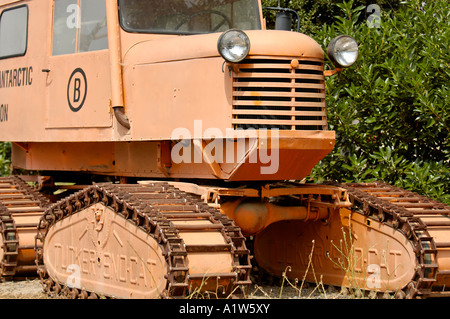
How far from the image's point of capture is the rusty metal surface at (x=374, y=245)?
8.25 metres

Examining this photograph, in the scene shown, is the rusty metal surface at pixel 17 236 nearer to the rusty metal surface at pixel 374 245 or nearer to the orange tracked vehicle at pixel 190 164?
the orange tracked vehicle at pixel 190 164

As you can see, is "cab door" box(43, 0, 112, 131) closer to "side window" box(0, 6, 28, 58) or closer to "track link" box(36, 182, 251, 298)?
"side window" box(0, 6, 28, 58)

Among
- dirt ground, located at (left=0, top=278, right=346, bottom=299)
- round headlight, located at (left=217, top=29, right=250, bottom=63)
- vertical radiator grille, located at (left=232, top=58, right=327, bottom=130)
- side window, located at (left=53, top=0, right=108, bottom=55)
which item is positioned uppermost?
side window, located at (left=53, top=0, right=108, bottom=55)

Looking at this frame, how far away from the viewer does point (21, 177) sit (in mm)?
11367

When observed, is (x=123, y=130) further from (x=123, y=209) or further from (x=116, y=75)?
(x=123, y=209)

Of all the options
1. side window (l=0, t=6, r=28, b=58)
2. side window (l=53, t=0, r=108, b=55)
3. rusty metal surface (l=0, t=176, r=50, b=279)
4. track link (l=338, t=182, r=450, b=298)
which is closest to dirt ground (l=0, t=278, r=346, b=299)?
rusty metal surface (l=0, t=176, r=50, b=279)

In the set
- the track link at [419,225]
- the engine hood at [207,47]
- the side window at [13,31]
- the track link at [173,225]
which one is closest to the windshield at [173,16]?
the engine hood at [207,47]

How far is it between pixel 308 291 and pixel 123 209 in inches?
107

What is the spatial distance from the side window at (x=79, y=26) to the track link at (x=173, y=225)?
1.81 m

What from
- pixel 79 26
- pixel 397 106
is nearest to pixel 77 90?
pixel 79 26

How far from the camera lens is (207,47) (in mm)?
8352

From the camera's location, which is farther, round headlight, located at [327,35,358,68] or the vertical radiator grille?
round headlight, located at [327,35,358,68]

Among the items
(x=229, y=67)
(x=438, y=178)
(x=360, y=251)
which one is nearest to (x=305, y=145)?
(x=229, y=67)

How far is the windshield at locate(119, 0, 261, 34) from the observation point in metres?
9.10
